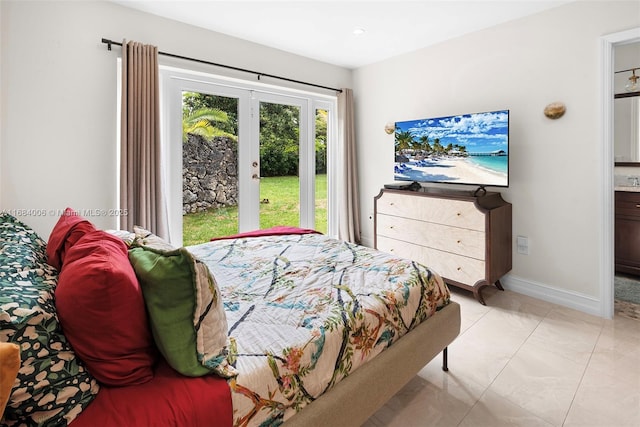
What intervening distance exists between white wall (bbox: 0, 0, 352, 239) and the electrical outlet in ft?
11.8

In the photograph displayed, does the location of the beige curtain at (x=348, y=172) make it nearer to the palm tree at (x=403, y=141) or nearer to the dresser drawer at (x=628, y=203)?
the palm tree at (x=403, y=141)

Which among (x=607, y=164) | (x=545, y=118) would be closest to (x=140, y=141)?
(x=545, y=118)

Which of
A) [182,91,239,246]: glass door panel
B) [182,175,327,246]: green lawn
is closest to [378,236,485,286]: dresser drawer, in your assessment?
[182,175,327,246]: green lawn

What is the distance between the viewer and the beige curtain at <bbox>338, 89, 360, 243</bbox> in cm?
436

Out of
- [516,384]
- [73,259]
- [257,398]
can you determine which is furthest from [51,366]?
[516,384]

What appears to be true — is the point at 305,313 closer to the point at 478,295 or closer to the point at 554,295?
the point at 478,295

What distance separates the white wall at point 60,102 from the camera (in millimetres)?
2334

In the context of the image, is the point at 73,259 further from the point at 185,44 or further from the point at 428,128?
the point at 428,128

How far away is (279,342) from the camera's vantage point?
4.02ft

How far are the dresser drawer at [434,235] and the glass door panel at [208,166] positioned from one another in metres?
1.69

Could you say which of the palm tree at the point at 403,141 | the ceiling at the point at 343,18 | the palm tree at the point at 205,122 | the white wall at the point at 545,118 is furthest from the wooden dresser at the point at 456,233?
the palm tree at the point at 205,122

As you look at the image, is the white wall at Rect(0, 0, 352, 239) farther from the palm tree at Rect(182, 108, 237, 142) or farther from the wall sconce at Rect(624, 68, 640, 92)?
the wall sconce at Rect(624, 68, 640, 92)

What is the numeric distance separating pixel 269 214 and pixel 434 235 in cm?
187

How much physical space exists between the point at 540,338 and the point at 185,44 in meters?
3.79
